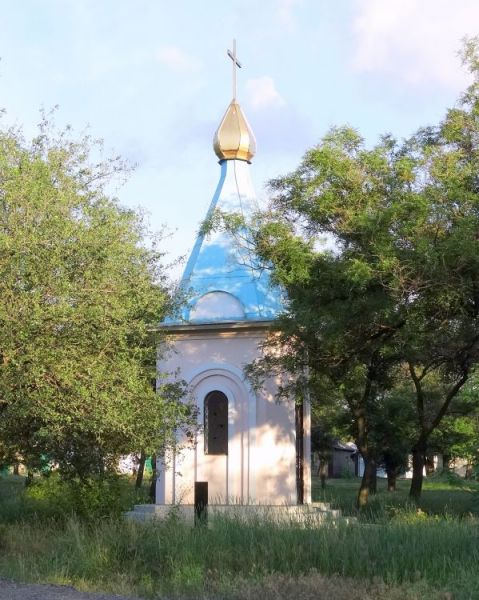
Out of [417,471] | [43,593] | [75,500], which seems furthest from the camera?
[417,471]

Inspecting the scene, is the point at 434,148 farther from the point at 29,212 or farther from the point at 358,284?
the point at 29,212

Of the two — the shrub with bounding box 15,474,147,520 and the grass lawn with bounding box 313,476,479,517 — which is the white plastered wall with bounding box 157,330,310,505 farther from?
the grass lawn with bounding box 313,476,479,517

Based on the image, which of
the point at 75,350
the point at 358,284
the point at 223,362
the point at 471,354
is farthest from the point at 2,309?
the point at 471,354

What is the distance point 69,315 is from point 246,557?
12.8 feet

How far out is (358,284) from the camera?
49.2 ft

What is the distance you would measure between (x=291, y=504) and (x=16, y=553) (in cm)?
676

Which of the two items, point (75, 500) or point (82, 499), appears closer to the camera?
point (82, 499)

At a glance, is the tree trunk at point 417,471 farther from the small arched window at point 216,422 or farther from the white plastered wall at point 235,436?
the small arched window at point 216,422

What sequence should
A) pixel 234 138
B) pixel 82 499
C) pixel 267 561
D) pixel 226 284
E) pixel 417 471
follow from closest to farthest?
pixel 267 561, pixel 82 499, pixel 226 284, pixel 234 138, pixel 417 471

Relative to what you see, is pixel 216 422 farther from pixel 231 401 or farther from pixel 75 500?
pixel 75 500

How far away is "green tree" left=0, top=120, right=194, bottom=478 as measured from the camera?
10.7m

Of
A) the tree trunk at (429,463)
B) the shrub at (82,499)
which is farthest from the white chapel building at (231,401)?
A: the tree trunk at (429,463)

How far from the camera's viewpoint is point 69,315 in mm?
10750

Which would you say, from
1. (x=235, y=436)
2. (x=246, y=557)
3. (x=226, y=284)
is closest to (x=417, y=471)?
(x=235, y=436)
